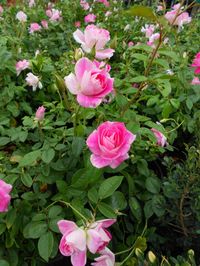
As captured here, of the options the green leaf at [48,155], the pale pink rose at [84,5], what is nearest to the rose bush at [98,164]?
the green leaf at [48,155]

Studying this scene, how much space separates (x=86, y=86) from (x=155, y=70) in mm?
804

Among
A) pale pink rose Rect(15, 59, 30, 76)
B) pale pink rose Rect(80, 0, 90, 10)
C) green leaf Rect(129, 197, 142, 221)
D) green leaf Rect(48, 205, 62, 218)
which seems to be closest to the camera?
green leaf Rect(48, 205, 62, 218)

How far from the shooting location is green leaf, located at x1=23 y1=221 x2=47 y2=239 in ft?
3.39

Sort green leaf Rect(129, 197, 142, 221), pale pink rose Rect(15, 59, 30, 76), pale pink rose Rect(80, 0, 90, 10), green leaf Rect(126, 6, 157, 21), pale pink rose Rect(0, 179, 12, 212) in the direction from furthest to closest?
pale pink rose Rect(80, 0, 90, 10) < pale pink rose Rect(15, 59, 30, 76) < green leaf Rect(129, 197, 142, 221) < pale pink rose Rect(0, 179, 12, 212) < green leaf Rect(126, 6, 157, 21)

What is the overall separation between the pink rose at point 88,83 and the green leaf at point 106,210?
29 cm

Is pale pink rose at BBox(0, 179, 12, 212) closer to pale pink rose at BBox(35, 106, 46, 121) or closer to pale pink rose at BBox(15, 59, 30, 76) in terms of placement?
pale pink rose at BBox(35, 106, 46, 121)

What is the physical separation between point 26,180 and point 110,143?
0.30m

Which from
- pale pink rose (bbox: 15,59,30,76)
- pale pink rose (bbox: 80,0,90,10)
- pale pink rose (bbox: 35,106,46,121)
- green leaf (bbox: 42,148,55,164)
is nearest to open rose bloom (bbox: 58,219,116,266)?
green leaf (bbox: 42,148,55,164)

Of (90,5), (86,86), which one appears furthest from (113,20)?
(86,86)

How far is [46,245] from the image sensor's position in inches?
40.0

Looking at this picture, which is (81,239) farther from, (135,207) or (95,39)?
(95,39)

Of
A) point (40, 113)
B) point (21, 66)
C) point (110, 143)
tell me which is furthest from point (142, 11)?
point (21, 66)

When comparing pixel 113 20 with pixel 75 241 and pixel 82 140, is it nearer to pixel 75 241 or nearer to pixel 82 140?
pixel 82 140

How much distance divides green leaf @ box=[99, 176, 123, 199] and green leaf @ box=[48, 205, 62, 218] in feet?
0.41
